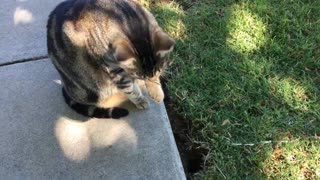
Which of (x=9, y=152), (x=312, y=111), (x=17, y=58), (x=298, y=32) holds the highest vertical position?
(x=298, y=32)

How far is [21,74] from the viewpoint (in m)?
3.00

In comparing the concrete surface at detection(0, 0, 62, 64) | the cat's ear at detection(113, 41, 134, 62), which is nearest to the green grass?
the cat's ear at detection(113, 41, 134, 62)

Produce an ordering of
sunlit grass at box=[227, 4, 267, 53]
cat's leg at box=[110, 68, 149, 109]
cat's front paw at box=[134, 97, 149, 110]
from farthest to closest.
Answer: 1. sunlit grass at box=[227, 4, 267, 53]
2. cat's front paw at box=[134, 97, 149, 110]
3. cat's leg at box=[110, 68, 149, 109]

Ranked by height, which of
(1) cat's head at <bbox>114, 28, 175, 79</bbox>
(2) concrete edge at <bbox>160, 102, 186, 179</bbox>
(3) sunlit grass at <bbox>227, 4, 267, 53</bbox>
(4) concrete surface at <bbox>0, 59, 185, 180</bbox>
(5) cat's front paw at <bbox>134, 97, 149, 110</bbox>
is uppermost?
(1) cat's head at <bbox>114, 28, 175, 79</bbox>

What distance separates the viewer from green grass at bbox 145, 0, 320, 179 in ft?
8.31

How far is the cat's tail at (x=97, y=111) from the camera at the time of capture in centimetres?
268

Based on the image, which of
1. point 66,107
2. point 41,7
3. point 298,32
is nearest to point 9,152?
point 66,107

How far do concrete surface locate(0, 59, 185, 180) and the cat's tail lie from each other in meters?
0.04

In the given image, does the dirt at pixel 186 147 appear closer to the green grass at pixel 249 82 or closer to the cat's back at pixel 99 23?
the green grass at pixel 249 82

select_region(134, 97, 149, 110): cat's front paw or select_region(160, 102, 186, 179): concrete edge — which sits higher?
select_region(134, 97, 149, 110): cat's front paw

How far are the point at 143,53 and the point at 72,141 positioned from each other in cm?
82

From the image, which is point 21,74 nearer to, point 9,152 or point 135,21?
point 9,152

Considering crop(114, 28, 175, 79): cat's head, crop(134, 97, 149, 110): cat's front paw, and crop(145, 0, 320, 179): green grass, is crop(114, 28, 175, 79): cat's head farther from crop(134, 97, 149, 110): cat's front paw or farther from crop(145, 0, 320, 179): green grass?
crop(145, 0, 320, 179): green grass

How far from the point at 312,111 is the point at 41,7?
220cm
